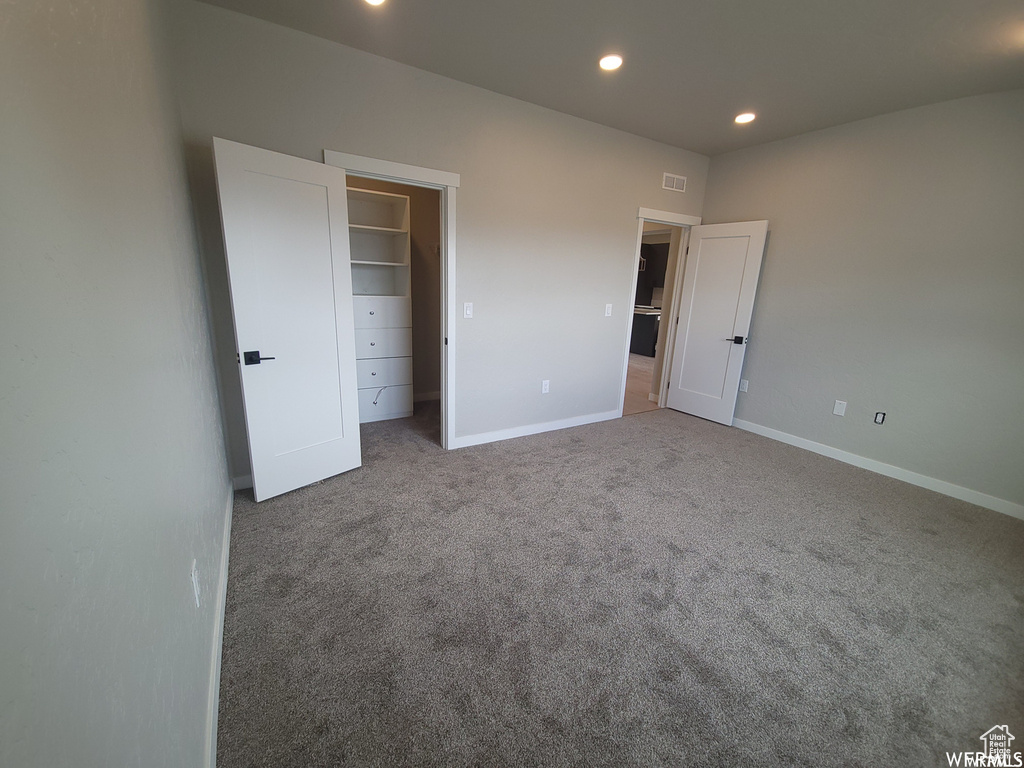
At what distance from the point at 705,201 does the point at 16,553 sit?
16.5ft

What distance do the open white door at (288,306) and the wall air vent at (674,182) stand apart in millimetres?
2999

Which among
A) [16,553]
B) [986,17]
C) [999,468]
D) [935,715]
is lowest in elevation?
[935,715]

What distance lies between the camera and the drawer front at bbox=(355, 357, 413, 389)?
3855 millimetres

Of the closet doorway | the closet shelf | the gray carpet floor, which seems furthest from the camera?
the closet doorway

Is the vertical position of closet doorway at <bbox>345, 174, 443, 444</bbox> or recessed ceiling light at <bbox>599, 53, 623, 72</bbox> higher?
recessed ceiling light at <bbox>599, 53, 623, 72</bbox>

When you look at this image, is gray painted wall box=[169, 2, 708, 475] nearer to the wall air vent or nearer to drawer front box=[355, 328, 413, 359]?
the wall air vent

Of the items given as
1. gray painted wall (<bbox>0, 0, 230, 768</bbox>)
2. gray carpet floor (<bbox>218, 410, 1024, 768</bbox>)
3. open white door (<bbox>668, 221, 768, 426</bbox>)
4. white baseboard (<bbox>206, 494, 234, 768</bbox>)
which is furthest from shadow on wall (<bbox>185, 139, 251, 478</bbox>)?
open white door (<bbox>668, 221, 768, 426</bbox>)

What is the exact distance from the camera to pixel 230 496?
2398 millimetres

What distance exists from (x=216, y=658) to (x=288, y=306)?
172cm

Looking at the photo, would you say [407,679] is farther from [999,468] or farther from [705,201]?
[705,201]

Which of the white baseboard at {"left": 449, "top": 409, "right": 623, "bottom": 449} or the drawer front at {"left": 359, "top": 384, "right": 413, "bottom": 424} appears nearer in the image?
the white baseboard at {"left": 449, "top": 409, "right": 623, "bottom": 449}

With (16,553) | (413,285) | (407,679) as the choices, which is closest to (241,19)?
(413,285)

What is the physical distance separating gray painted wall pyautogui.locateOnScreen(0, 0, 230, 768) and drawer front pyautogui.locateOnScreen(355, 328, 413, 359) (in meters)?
2.52

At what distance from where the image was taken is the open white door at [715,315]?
382 cm
